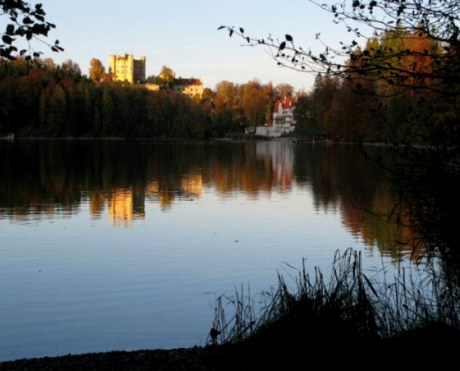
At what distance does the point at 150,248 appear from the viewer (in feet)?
47.9

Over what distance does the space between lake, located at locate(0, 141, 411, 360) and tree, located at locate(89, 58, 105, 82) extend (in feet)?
442

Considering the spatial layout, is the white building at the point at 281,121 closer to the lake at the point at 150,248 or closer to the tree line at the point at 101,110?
the tree line at the point at 101,110

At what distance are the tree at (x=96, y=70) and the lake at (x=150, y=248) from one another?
442 feet

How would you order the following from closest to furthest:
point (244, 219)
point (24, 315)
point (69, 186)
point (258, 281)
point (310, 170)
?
point (24, 315) < point (258, 281) < point (244, 219) < point (69, 186) < point (310, 170)

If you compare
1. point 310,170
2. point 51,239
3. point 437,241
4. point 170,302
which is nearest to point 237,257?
point 170,302

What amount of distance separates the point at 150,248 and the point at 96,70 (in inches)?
6039

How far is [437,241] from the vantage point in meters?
5.96

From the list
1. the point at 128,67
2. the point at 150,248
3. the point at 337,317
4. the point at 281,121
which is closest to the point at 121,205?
the point at 150,248

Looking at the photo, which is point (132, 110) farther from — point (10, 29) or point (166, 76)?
point (10, 29)

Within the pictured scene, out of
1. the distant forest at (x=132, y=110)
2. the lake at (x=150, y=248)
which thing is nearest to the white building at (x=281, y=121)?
the distant forest at (x=132, y=110)

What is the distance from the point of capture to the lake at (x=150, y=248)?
28.8ft

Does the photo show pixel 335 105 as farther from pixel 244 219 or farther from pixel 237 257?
pixel 237 257

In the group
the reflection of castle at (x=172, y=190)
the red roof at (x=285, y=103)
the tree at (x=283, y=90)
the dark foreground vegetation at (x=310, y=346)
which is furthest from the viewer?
the tree at (x=283, y=90)

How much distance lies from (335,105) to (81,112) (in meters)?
45.9
